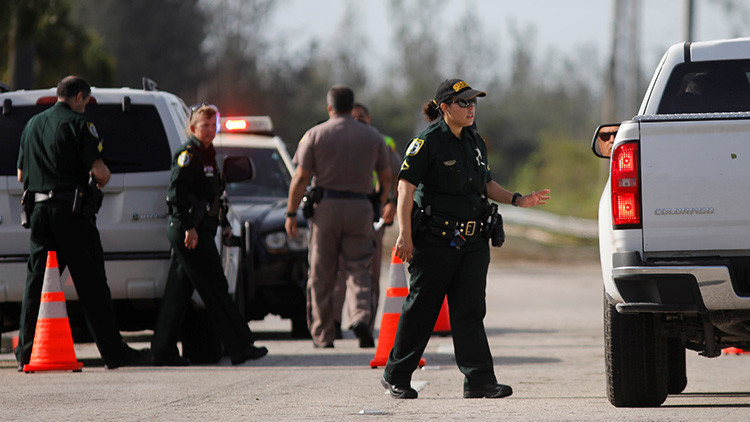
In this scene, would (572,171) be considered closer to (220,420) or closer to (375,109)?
(375,109)

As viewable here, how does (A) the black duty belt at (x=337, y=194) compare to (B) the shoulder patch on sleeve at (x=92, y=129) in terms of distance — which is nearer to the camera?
(B) the shoulder patch on sleeve at (x=92, y=129)

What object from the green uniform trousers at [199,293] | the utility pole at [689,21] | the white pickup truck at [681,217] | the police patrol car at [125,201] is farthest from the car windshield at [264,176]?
the utility pole at [689,21]

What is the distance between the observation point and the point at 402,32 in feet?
259

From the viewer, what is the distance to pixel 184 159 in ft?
29.7

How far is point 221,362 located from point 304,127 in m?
42.5

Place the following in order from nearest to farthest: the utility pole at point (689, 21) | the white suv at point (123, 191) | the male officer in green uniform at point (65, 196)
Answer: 1. the male officer in green uniform at point (65, 196)
2. the white suv at point (123, 191)
3. the utility pole at point (689, 21)

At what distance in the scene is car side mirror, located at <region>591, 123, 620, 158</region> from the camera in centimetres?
703

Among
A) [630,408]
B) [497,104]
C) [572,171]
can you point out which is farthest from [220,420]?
[497,104]

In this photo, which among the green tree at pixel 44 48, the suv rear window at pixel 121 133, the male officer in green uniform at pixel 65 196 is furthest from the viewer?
the green tree at pixel 44 48

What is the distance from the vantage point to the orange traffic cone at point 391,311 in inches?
356

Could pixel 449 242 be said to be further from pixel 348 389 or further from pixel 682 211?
pixel 682 211

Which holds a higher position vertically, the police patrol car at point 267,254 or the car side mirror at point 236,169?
the car side mirror at point 236,169

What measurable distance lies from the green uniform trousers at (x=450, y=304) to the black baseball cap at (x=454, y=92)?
73cm

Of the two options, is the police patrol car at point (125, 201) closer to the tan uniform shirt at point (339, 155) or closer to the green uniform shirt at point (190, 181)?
the green uniform shirt at point (190, 181)
